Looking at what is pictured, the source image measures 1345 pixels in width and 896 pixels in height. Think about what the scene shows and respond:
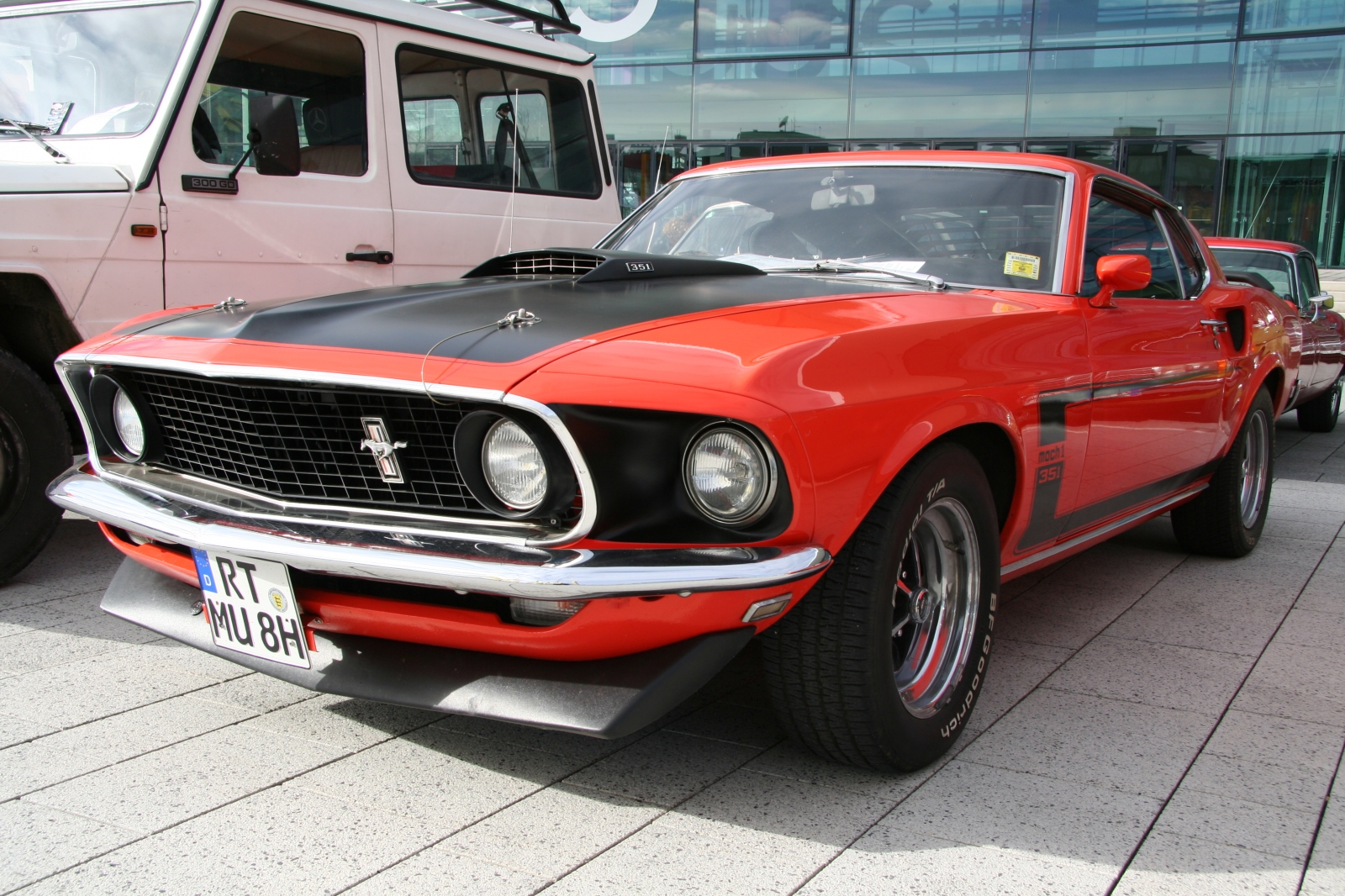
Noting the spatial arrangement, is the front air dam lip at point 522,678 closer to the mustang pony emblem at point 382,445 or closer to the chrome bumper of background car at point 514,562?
the chrome bumper of background car at point 514,562

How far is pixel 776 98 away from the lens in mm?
17094

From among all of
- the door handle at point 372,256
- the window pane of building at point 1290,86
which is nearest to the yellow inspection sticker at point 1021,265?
the door handle at point 372,256

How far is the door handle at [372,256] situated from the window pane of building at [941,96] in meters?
13.1

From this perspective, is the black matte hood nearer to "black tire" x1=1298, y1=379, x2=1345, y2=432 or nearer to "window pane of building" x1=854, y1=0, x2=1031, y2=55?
"black tire" x1=1298, y1=379, x2=1345, y2=432

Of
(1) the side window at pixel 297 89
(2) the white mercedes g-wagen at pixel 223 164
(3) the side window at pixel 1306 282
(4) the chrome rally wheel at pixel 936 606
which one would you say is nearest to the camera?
(4) the chrome rally wheel at pixel 936 606

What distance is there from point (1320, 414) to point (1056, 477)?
7.58m

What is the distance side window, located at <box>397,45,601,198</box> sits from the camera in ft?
16.6

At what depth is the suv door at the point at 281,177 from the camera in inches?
169

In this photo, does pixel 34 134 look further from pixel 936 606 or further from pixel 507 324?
pixel 936 606

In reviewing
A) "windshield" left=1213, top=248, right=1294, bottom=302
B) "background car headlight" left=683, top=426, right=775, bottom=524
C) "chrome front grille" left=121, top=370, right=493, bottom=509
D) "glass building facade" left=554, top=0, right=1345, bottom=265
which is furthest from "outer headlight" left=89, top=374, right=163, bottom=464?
"glass building facade" left=554, top=0, right=1345, bottom=265

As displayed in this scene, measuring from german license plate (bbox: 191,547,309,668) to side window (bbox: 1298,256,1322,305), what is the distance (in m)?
7.92

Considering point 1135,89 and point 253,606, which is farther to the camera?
point 1135,89

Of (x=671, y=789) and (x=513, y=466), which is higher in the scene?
(x=513, y=466)

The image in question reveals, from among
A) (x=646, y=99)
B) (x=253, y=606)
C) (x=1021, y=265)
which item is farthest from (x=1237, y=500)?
(x=646, y=99)
